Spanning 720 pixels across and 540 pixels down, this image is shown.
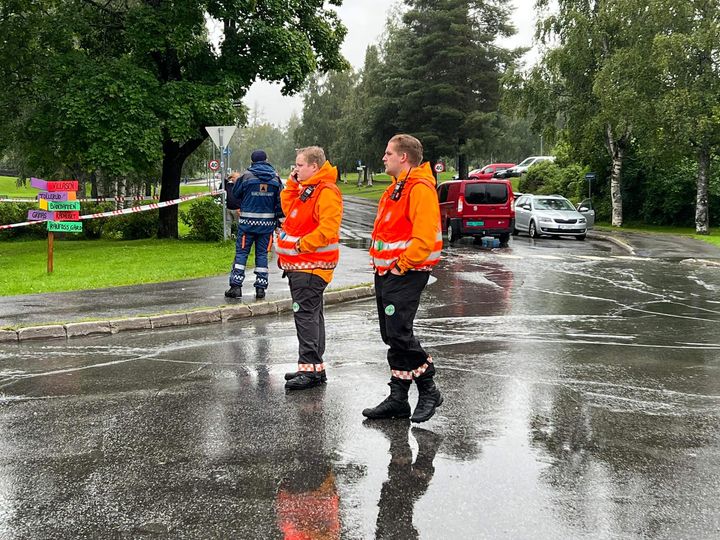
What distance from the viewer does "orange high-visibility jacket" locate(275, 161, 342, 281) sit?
20.4 feet

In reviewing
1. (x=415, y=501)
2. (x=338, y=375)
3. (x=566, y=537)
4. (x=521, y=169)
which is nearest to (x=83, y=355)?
(x=338, y=375)

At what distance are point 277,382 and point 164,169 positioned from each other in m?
20.2

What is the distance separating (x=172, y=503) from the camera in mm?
3945

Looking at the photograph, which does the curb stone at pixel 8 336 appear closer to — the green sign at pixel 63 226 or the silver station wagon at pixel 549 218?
the green sign at pixel 63 226

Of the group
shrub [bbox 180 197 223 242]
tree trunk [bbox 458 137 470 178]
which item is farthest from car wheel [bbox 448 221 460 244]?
tree trunk [bbox 458 137 470 178]

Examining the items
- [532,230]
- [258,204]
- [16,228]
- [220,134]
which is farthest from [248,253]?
[532,230]

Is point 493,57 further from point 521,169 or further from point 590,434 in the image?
point 590,434

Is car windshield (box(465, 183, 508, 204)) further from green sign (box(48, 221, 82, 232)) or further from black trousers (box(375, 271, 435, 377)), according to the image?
black trousers (box(375, 271, 435, 377))

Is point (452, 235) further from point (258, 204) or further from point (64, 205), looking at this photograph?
point (258, 204)

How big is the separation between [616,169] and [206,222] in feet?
66.9

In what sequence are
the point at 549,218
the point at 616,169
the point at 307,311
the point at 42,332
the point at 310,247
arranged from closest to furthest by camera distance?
the point at 310,247 → the point at 307,311 → the point at 42,332 → the point at 549,218 → the point at 616,169

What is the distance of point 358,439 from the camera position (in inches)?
196

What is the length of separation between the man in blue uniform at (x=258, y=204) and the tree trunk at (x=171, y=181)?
14.3 meters

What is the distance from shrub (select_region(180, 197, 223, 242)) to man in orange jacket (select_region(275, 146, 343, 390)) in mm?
17483
